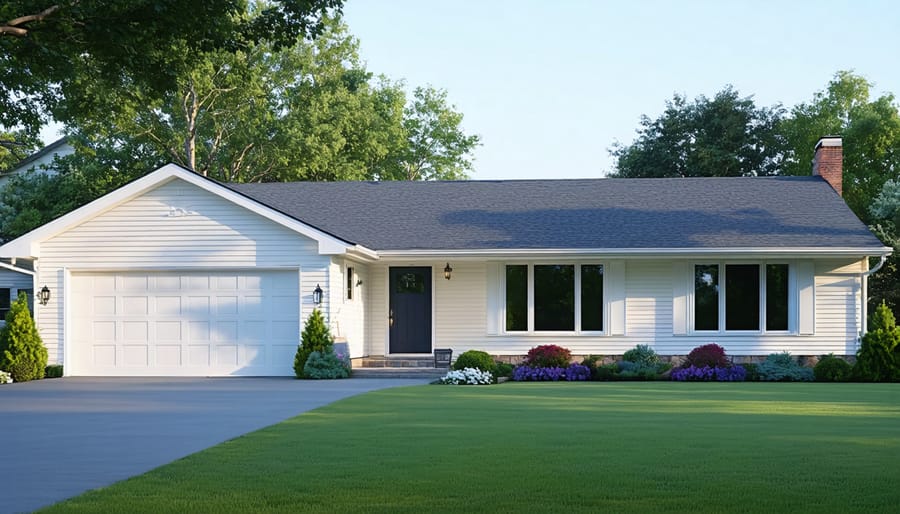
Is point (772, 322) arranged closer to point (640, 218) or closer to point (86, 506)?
point (640, 218)

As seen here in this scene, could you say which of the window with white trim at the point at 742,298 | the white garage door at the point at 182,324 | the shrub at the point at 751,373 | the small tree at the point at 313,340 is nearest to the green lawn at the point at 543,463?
the small tree at the point at 313,340

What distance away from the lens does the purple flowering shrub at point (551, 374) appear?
23.3m

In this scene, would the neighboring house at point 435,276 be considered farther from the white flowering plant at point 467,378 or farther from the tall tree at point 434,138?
the tall tree at point 434,138

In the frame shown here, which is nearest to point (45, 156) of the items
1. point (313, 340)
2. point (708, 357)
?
point (313, 340)

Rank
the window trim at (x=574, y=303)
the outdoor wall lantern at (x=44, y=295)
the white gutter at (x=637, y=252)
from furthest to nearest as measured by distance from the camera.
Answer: the window trim at (x=574, y=303)
the white gutter at (x=637, y=252)
the outdoor wall lantern at (x=44, y=295)

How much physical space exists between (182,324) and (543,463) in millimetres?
16426

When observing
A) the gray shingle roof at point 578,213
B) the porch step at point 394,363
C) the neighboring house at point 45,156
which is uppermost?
the neighboring house at point 45,156

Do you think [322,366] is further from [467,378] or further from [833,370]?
[833,370]

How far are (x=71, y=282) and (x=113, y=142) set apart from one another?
22145 millimetres

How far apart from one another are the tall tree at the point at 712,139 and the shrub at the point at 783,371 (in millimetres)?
26484

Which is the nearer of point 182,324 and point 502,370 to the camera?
point 502,370

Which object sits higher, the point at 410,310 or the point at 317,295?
the point at 317,295

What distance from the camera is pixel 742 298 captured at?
25719 mm

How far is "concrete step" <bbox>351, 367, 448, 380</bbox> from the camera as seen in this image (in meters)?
24.0
